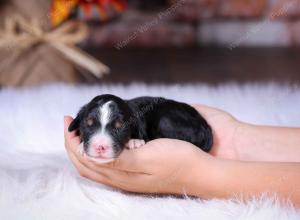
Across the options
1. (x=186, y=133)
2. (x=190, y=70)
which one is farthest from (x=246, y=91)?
(x=190, y=70)

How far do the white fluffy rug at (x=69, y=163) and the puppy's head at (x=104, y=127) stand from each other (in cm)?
9

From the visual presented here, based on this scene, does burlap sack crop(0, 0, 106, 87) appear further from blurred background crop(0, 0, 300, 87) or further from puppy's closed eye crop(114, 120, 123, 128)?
puppy's closed eye crop(114, 120, 123, 128)

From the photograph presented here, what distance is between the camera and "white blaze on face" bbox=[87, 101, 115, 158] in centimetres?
82

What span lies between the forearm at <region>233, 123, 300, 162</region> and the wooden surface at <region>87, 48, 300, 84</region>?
1665 mm

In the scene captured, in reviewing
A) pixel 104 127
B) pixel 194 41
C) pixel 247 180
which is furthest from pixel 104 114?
pixel 194 41

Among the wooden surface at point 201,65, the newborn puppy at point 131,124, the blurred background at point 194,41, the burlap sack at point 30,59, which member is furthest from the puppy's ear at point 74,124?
the wooden surface at point 201,65

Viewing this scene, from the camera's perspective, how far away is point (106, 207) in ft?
2.79

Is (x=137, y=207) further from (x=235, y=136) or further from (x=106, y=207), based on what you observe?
(x=235, y=136)

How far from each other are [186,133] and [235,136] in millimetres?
153

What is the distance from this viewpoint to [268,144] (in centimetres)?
111

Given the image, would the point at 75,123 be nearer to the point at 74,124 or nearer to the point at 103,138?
the point at 74,124

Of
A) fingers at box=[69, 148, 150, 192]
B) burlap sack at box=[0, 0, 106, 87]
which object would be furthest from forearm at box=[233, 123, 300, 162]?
burlap sack at box=[0, 0, 106, 87]

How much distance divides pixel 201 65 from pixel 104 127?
2502 mm

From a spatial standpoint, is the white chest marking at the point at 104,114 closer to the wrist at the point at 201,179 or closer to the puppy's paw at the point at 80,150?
the puppy's paw at the point at 80,150
